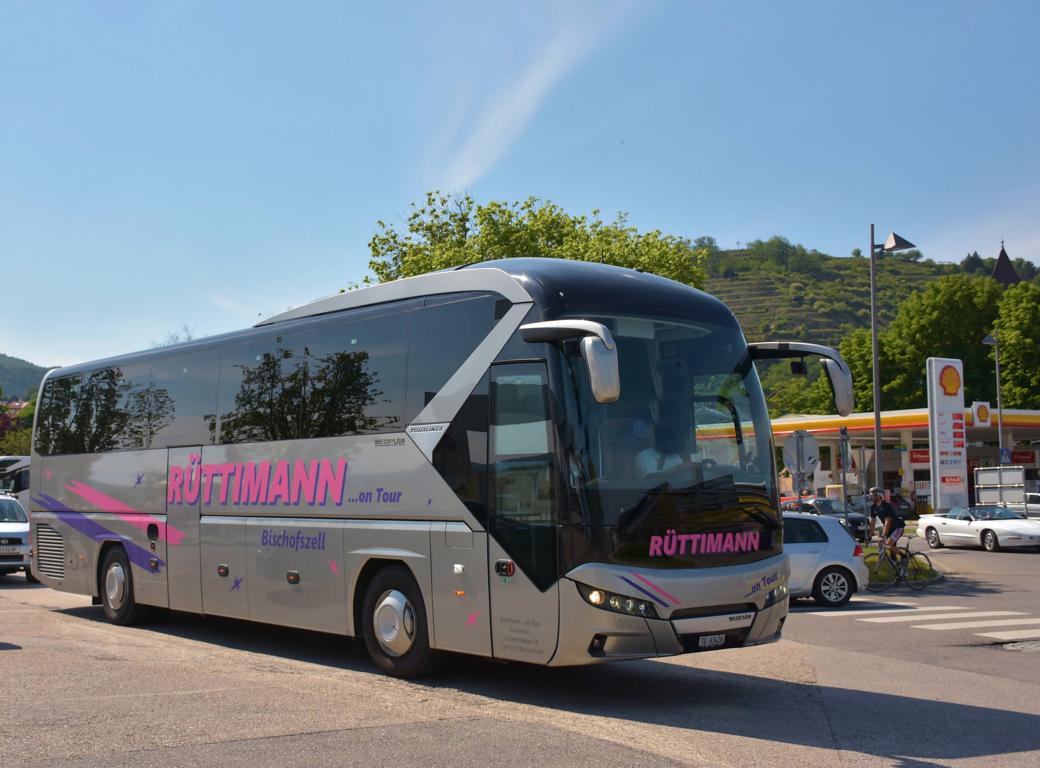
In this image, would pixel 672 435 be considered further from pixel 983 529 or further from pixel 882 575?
pixel 983 529

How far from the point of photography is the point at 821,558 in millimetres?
18656

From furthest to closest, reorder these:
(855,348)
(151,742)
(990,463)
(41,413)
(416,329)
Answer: (855,348), (990,463), (41,413), (416,329), (151,742)

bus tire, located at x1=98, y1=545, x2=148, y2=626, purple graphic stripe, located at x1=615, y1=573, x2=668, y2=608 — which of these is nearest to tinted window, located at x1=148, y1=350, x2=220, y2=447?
bus tire, located at x1=98, y1=545, x2=148, y2=626

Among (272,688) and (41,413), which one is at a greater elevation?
(41,413)

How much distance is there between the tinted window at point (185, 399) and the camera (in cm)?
1303

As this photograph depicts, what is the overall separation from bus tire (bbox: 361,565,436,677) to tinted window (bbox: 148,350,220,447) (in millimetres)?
3582

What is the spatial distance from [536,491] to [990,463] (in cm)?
6672

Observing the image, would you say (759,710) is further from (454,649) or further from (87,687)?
(87,687)

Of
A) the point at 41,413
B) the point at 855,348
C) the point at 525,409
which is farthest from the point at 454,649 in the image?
the point at 855,348

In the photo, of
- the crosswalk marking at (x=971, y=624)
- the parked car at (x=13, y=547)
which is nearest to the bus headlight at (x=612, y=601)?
the crosswalk marking at (x=971, y=624)

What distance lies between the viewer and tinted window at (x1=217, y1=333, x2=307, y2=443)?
11.7 m

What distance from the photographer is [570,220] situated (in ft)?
100

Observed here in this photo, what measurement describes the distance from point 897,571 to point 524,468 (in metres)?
16.0

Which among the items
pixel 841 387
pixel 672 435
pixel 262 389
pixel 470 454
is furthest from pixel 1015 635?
pixel 262 389
